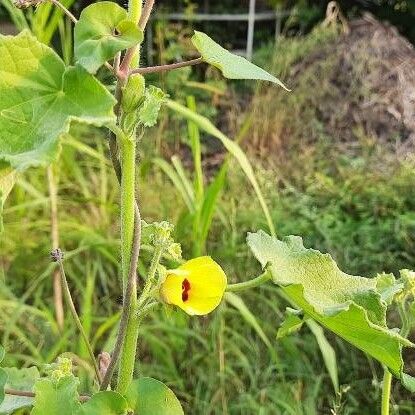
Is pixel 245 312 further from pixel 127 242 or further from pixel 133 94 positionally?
pixel 133 94

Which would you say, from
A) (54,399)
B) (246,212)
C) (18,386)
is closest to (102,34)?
(54,399)

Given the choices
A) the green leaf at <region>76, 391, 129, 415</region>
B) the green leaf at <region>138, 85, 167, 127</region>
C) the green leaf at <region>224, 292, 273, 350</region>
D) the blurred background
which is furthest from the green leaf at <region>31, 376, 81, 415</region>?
the green leaf at <region>224, 292, 273, 350</region>

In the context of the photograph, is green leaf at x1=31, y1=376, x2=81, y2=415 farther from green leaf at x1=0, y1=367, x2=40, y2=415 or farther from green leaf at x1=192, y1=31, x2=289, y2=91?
green leaf at x1=192, y1=31, x2=289, y2=91

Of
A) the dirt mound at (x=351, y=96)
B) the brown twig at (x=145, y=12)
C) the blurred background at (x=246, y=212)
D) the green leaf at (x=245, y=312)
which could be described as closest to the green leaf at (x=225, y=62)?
the brown twig at (x=145, y=12)

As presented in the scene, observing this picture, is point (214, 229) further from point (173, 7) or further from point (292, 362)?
point (173, 7)

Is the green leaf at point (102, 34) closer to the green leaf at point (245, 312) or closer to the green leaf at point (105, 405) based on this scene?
the green leaf at point (105, 405)

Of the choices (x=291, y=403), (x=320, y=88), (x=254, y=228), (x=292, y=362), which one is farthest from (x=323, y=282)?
(x=320, y=88)
